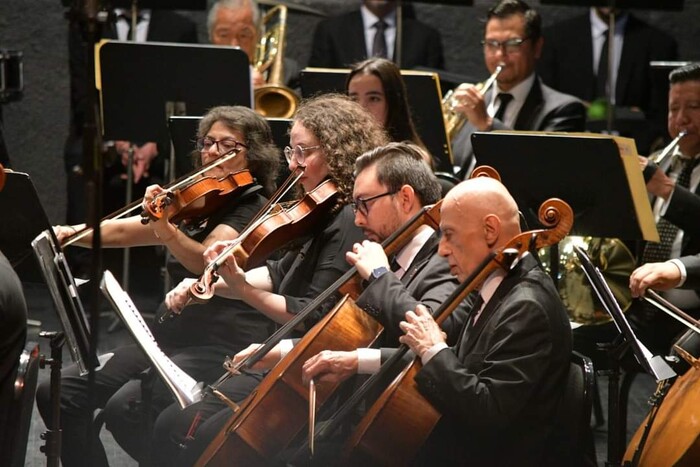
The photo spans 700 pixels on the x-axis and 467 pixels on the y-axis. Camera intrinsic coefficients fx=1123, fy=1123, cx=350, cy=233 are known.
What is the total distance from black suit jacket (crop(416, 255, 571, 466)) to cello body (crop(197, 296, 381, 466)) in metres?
0.37

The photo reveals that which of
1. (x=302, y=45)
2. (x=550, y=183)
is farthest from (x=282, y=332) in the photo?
(x=302, y=45)

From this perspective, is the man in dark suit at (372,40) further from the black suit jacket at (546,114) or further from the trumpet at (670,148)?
the trumpet at (670,148)

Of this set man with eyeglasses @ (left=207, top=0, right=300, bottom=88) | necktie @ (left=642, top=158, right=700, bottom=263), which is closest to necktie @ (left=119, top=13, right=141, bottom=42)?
man with eyeglasses @ (left=207, top=0, right=300, bottom=88)

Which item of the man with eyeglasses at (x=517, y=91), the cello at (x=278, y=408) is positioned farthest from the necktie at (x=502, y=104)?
Result: the cello at (x=278, y=408)

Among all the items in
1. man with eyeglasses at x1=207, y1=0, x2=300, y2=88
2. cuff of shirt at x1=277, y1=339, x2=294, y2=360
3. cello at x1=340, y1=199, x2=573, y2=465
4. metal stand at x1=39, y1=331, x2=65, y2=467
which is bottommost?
metal stand at x1=39, y1=331, x2=65, y2=467

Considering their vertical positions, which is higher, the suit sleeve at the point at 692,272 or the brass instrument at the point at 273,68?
the brass instrument at the point at 273,68

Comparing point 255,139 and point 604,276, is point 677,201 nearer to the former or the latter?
point 604,276

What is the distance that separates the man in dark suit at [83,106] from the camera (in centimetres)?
621

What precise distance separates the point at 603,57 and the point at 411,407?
4076mm

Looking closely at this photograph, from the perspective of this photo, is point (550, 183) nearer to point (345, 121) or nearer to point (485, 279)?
point (345, 121)

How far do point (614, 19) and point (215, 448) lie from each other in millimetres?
4038

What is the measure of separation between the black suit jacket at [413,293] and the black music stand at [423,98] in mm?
1469

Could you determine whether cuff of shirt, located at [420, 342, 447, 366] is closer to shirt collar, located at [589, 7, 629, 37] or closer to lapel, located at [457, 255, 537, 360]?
lapel, located at [457, 255, 537, 360]

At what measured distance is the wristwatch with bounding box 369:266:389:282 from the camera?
2.92 m
